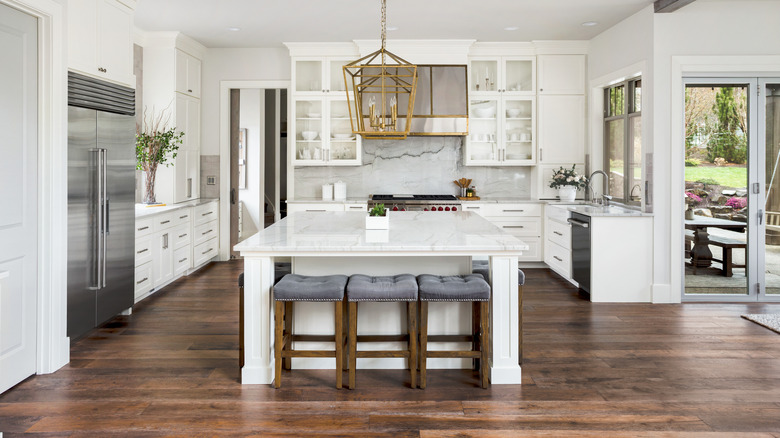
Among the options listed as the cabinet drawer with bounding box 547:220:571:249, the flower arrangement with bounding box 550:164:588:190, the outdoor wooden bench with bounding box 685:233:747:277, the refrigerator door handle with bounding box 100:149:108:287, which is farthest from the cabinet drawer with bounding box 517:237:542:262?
the refrigerator door handle with bounding box 100:149:108:287

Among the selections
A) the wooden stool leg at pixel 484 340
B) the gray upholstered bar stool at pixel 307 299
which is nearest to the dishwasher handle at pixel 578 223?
the wooden stool leg at pixel 484 340

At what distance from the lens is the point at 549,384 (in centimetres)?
310

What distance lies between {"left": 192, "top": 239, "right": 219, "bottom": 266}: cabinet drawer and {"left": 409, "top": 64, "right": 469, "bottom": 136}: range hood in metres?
2.82

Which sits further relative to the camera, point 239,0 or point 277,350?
point 239,0

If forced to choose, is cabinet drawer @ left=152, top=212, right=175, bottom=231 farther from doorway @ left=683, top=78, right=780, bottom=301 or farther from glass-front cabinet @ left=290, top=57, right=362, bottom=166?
doorway @ left=683, top=78, right=780, bottom=301

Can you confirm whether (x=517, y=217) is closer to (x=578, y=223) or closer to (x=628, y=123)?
(x=578, y=223)

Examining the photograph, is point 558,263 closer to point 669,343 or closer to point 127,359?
point 669,343

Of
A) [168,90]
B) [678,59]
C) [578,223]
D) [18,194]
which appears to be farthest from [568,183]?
[18,194]

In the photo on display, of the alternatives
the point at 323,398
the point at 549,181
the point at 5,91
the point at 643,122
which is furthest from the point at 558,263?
the point at 5,91

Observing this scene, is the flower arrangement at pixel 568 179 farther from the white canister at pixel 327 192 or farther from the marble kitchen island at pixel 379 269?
the marble kitchen island at pixel 379 269

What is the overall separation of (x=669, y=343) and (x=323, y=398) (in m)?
2.47

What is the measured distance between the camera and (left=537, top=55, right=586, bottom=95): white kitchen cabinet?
6730mm

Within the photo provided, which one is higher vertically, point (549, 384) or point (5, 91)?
point (5, 91)

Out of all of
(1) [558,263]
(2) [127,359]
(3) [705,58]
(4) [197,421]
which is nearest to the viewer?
(4) [197,421]
